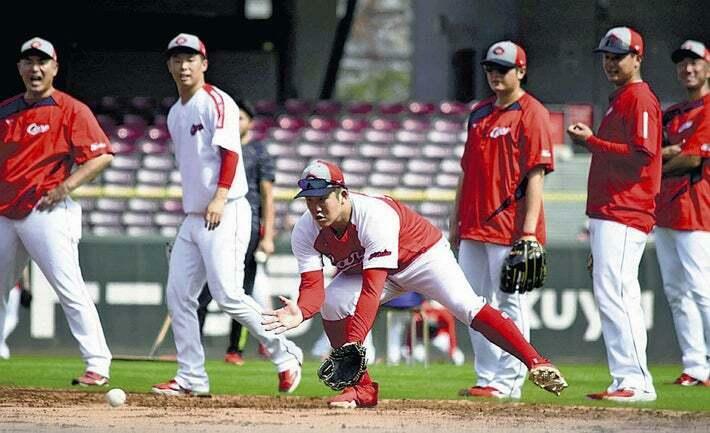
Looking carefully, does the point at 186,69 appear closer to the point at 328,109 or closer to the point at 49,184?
the point at 49,184

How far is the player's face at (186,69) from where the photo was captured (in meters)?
8.51

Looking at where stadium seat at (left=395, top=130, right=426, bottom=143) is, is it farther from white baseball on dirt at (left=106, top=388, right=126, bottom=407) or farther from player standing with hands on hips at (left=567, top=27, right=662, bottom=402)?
white baseball on dirt at (left=106, top=388, right=126, bottom=407)

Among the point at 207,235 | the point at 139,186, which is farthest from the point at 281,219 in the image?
the point at 207,235

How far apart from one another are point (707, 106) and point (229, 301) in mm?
3570

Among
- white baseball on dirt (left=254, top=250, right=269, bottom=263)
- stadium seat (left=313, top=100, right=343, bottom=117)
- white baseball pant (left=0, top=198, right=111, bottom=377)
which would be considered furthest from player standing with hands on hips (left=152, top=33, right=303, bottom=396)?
stadium seat (left=313, top=100, right=343, bottom=117)

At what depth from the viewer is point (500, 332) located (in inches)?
297

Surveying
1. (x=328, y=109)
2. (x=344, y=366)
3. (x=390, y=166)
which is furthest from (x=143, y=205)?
(x=344, y=366)

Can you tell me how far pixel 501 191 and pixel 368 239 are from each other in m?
1.59

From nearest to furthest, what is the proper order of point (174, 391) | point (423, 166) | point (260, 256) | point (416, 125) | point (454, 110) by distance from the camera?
point (174, 391), point (260, 256), point (423, 166), point (416, 125), point (454, 110)

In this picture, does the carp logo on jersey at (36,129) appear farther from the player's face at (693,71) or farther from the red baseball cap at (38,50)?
the player's face at (693,71)

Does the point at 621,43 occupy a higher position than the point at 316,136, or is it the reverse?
the point at 621,43

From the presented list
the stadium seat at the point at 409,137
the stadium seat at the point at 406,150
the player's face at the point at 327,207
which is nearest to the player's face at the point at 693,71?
the player's face at the point at 327,207

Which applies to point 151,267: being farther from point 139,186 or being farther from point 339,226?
point 339,226

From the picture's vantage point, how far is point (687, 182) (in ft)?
33.4
